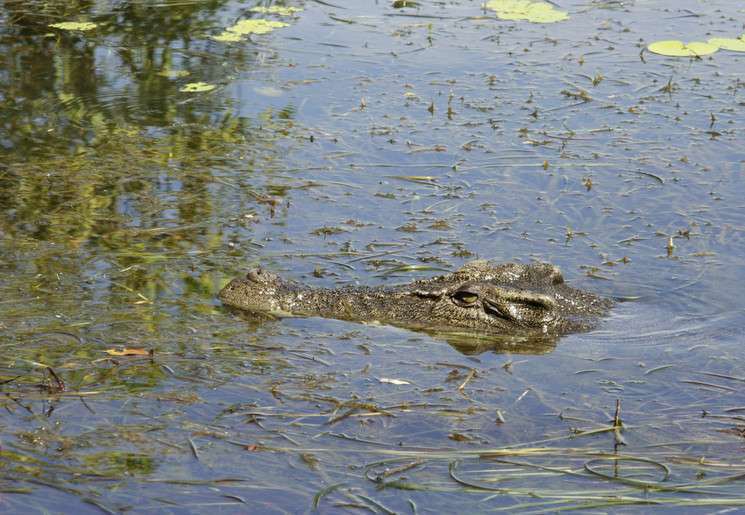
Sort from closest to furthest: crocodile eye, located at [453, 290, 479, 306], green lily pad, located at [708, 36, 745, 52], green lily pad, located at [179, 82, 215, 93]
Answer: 1. crocodile eye, located at [453, 290, 479, 306]
2. green lily pad, located at [179, 82, 215, 93]
3. green lily pad, located at [708, 36, 745, 52]

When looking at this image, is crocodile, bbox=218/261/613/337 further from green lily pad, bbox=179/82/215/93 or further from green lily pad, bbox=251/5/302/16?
green lily pad, bbox=251/5/302/16

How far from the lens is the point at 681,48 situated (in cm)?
1027

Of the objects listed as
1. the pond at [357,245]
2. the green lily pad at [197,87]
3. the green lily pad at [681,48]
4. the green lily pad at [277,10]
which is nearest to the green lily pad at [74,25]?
the pond at [357,245]

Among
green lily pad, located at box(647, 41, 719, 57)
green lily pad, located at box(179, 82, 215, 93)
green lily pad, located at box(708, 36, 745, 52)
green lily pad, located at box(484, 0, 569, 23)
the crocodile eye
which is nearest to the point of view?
the crocodile eye

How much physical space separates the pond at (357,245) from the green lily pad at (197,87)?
0.04m

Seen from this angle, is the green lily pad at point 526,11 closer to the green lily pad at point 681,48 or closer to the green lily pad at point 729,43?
the green lily pad at point 681,48

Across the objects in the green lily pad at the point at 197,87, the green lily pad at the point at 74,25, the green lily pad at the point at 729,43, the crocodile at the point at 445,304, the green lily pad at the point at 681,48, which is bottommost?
the crocodile at the point at 445,304

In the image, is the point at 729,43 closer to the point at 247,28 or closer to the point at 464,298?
the point at 247,28

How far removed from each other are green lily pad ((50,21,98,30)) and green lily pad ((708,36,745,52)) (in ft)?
26.3

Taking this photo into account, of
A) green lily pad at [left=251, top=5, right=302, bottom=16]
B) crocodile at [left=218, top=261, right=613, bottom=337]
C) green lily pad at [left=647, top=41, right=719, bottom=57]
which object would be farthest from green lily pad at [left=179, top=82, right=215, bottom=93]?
green lily pad at [left=647, top=41, right=719, bottom=57]

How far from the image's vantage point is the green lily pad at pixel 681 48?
10.2 meters

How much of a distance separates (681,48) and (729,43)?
67cm

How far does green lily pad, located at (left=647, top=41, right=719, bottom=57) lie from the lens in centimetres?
1016

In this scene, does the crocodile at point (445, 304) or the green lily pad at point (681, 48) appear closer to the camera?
the crocodile at point (445, 304)
